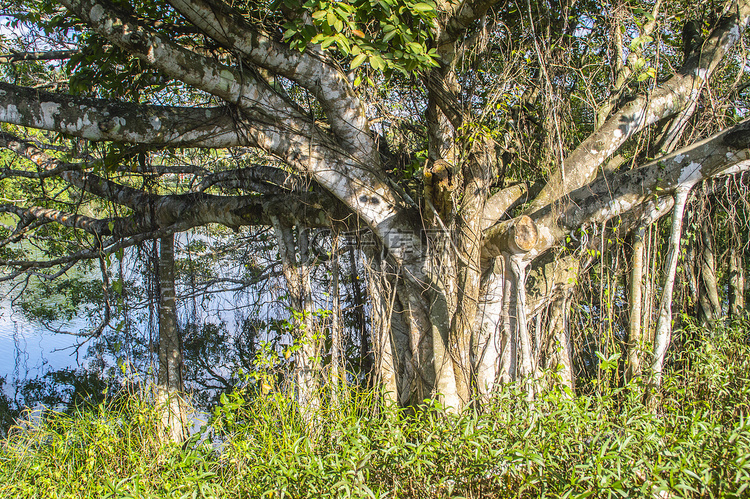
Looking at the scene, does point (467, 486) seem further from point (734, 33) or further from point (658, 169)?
point (734, 33)

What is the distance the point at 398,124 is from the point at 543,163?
1.20 metres

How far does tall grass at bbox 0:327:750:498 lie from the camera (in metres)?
1.98

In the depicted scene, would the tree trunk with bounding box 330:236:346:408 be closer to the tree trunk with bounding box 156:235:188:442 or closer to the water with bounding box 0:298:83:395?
the tree trunk with bounding box 156:235:188:442

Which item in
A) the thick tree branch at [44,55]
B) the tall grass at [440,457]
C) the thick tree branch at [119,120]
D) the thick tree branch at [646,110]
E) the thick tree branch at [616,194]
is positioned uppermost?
the thick tree branch at [44,55]

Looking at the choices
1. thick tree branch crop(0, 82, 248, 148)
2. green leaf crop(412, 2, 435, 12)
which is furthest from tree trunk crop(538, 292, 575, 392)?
thick tree branch crop(0, 82, 248, 148)

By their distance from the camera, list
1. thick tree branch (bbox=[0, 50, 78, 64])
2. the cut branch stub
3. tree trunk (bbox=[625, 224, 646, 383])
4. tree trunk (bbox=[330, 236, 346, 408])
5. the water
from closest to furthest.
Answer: the cut branch stub
tree trunk (bbox=[625, 224, 646, 383])
tree trunk (bbox=[330, 236, 346, 408])
thick tree branch (bbox=[0, 50, 78, 64])
the water

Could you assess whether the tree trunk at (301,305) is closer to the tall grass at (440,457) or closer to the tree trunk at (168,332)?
the tall grass at (440,457)

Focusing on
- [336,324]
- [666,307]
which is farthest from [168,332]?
[666,307]

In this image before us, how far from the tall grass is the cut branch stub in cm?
84

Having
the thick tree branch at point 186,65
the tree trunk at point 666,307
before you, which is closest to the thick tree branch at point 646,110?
the tree trunk at point 666,307

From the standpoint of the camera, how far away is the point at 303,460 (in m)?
2.34

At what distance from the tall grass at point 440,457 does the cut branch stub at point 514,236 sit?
0.84 m

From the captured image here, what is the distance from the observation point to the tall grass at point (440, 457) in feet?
6.48

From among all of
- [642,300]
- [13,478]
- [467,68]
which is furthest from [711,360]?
[13,478]
